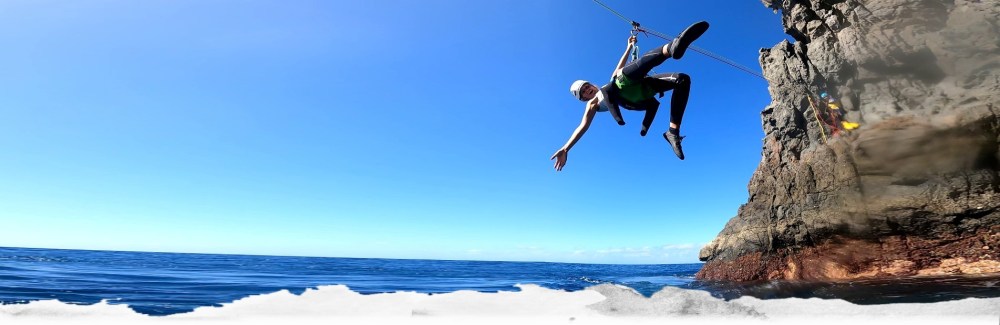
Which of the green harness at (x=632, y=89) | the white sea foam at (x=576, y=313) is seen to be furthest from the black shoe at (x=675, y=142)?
the white sea foam at (x=576, y=313)

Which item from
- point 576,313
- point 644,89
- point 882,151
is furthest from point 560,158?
point 882,151

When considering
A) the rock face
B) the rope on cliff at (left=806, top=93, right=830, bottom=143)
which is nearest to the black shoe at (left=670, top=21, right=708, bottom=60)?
the rock face

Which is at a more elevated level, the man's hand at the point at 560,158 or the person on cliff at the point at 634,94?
the person on cliff at the point at 634,94

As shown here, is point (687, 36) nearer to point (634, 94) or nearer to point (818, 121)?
point (634, 94)

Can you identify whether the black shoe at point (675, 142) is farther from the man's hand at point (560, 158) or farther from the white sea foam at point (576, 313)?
the white sea foam at point (576, 313)

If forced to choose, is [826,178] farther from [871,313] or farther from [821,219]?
[871,313]

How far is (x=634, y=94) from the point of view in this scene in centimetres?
610

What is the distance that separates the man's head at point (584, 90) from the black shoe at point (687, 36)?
1449 mm

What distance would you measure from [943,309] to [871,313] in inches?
33.5

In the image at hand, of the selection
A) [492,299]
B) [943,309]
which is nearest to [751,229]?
[943,309]

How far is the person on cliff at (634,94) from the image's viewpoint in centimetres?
583

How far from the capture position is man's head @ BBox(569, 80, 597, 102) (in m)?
6.39

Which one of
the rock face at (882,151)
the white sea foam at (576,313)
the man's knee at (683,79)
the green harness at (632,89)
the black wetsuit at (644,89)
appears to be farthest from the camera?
the rock face at (882,151)

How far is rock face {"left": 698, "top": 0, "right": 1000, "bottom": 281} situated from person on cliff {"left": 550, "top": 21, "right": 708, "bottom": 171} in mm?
10206
